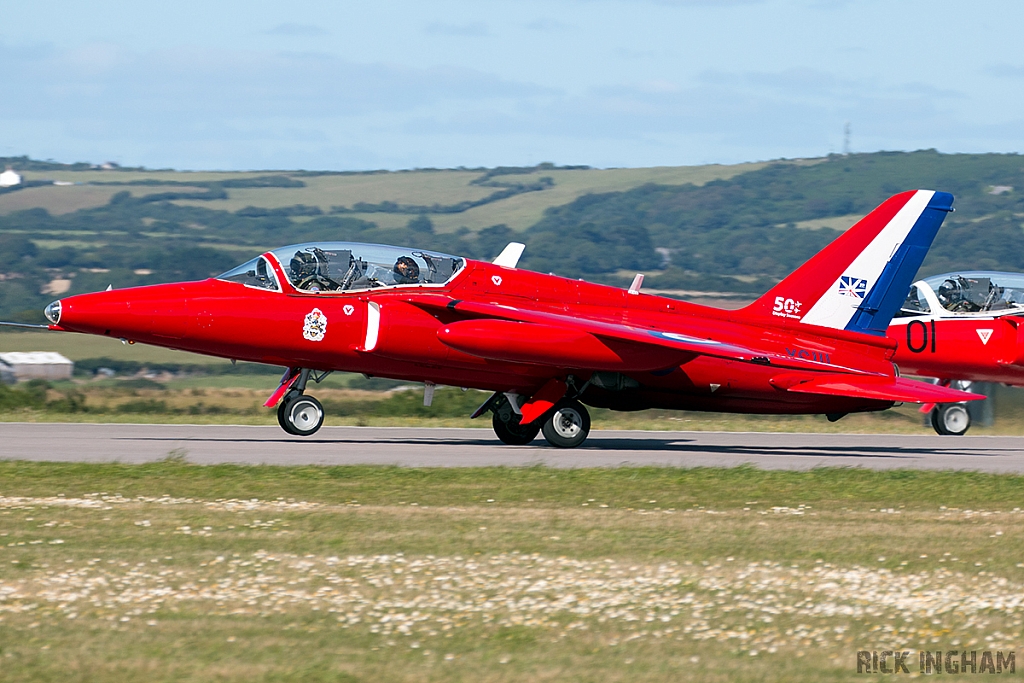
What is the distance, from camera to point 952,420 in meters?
23.4

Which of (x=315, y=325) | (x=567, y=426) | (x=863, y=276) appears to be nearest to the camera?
(x=315, y=325)

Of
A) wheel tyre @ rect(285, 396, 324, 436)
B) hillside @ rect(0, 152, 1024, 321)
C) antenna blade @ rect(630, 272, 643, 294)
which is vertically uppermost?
hillside @ rect(0, 152, 1024, 321)

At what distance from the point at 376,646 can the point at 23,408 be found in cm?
2221

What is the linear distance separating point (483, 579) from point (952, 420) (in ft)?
55.7

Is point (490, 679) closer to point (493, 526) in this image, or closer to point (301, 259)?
point (493, 526)

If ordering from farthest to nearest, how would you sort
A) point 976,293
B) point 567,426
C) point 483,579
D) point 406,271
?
point 976,293 < point 567,426 < point 406,271 < point 483,579

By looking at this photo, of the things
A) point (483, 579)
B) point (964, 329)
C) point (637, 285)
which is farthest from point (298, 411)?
point (964, 329)

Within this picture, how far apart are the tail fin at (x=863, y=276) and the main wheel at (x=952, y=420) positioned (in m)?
4.96

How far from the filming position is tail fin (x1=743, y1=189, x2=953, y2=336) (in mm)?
19062

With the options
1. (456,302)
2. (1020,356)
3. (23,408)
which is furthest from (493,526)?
(23,408)

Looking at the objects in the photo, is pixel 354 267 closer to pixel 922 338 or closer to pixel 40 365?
pixel 922 338

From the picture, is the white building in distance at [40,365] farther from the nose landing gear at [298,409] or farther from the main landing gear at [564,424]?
the main landing gear at [564,424]

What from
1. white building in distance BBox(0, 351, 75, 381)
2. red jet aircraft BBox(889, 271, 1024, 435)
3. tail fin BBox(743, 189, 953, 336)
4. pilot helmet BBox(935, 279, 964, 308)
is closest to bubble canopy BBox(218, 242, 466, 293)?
tail fin BBox(743, 189, 953, 336)

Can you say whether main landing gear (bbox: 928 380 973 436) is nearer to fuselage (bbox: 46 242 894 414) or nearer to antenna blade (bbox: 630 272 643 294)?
fuselage (bbox: 46 242 894 414)
